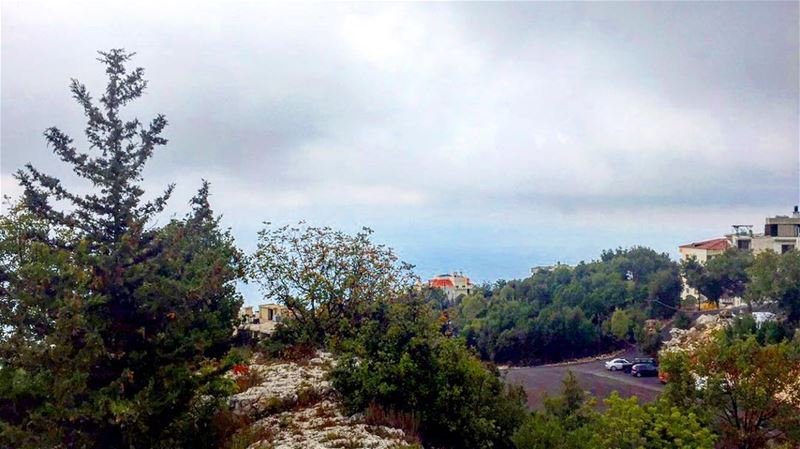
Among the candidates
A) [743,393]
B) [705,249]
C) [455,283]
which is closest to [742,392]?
[743,393]

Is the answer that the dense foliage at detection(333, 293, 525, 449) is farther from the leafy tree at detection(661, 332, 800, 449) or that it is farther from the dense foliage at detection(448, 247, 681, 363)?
the dense foliage at detection(448, 247, 681, 363)

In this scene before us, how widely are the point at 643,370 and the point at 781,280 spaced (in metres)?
8.77

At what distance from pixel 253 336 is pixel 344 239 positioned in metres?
3.93

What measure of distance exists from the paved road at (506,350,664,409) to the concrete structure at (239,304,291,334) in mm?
A: 9940

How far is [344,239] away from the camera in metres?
14.6

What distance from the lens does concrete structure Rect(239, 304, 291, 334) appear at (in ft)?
49.9

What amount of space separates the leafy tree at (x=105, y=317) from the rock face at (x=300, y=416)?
1.05 metres

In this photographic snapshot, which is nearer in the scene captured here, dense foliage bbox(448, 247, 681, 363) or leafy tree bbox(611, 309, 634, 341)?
leafy tree bbox(611, 309, 634, 341)

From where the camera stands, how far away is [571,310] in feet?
143

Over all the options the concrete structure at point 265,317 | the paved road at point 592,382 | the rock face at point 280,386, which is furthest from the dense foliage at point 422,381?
the paved road at point 592,382

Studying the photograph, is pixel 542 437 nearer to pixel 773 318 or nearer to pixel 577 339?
pixel 773 318

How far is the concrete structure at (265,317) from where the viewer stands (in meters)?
15.2

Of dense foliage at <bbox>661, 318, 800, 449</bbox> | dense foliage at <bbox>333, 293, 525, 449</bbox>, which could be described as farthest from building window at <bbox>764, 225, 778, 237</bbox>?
dense foliage at <bbox>333, 293, 525, 449</bbox>

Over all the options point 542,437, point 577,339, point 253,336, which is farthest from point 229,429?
point 577,339
